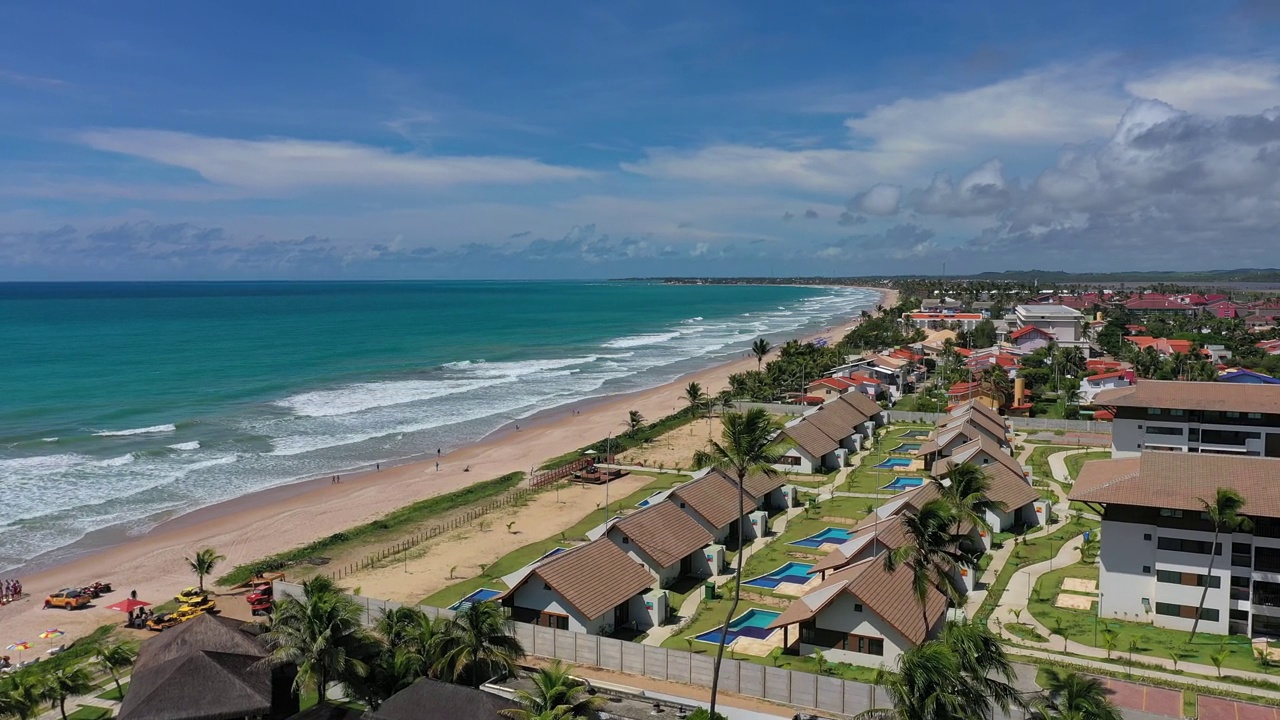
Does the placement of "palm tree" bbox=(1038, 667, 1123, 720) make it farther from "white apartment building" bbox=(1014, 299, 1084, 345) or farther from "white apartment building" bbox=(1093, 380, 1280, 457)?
"white apartment building" bbox=(1014, 299, 1084, 345)

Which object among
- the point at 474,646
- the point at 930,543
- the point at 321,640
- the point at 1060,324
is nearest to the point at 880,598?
the point at 930,543

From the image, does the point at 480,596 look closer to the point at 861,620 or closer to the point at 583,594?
the point at 583,594

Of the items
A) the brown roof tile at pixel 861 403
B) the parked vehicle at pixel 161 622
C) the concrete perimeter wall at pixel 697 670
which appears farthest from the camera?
the brown roof tile at pixel 861 403

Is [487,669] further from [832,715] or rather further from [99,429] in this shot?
[99,429]

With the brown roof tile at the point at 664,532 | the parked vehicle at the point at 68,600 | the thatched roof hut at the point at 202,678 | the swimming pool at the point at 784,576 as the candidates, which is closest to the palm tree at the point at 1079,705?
the swimming pool at the point at 784,576

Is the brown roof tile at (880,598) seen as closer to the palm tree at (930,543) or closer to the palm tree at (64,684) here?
the palm tree at (930,543)

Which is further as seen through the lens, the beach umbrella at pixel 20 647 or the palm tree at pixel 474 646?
the beach umbrella at pixel 20 647

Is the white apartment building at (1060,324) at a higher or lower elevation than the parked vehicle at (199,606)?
higher
